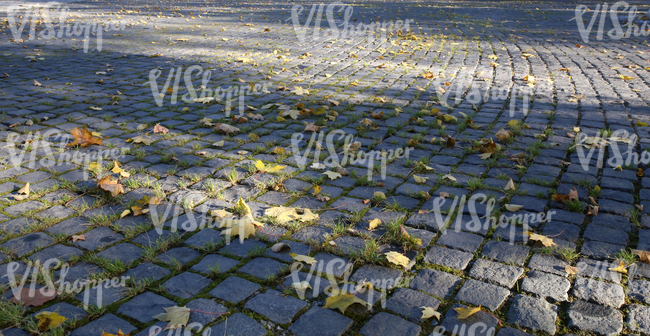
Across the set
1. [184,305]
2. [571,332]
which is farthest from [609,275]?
[184,305]

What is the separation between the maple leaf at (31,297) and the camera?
2031mm

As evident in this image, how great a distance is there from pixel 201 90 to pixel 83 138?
203 cm

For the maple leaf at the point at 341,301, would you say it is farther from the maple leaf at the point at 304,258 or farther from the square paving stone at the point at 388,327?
the maple leaf at the point at 304,258

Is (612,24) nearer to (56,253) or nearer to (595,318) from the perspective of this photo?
(595,318)

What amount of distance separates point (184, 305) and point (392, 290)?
3.11 feet

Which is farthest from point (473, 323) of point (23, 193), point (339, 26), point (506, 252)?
point (339, 26)

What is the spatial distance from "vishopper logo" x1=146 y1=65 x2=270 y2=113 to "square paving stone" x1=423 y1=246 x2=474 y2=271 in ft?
9.80

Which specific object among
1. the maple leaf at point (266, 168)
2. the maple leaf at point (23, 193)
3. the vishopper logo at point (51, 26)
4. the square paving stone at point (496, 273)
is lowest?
the maple leaf at point (23, 193)

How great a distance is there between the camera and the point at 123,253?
242 centimetres

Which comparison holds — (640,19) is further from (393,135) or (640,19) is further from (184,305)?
(184,305)

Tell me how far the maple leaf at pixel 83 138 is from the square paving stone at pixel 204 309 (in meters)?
2.43

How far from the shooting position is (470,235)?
2607mm

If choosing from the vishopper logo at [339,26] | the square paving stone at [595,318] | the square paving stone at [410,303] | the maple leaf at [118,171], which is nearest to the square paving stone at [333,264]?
the square paving stone at [410,303]

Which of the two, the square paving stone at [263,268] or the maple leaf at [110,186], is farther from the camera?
the maple leaf at [110,186]
